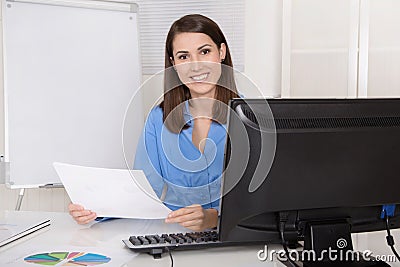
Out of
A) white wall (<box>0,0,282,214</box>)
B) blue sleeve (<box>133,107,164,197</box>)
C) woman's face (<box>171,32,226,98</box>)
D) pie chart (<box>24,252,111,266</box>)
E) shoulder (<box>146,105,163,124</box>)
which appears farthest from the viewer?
white wall (<box>0,0,282,214</box>)

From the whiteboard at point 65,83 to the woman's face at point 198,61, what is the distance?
2.18 feet

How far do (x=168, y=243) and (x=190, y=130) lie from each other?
473mm

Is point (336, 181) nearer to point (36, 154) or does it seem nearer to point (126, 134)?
point (126, 134)

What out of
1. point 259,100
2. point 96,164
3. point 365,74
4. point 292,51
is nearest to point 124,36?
point 96,164

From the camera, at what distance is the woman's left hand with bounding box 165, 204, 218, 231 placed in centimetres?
145

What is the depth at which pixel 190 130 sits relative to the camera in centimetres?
171

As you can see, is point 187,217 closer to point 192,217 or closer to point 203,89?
point 192,217

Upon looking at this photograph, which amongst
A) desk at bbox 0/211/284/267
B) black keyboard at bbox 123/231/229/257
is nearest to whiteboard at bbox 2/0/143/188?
desk at bbox 0/211/284/267

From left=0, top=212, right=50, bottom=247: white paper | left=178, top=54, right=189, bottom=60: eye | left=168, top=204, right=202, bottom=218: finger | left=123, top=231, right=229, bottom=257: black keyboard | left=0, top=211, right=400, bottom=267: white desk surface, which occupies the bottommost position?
left=0, top=211, right=400, bottom=267: white desk surface

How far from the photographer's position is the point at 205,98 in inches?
64.2

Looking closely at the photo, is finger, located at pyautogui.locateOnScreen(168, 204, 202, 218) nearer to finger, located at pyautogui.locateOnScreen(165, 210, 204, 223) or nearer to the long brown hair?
finger, located at pyautogui.locateOnScreen(165, 210, 204, 223)

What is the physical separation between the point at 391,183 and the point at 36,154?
180cm

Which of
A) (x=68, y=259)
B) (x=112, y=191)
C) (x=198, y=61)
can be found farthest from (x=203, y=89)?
(x=68, y=259)

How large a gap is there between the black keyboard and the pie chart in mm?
82
